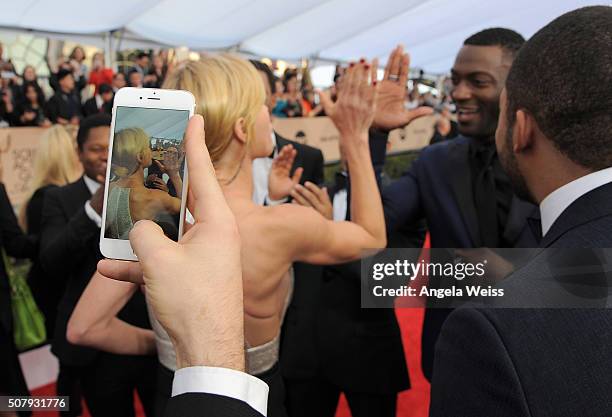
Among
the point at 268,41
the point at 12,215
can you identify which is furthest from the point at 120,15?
the point at 12,215

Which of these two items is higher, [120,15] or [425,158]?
[120,15]

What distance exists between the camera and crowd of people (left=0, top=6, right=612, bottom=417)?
0.75 metres

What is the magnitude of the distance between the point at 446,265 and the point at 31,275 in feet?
6.80

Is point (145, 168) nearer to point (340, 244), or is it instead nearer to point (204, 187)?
point (204, 187)

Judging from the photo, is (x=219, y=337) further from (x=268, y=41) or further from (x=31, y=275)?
(x=268, y=41)

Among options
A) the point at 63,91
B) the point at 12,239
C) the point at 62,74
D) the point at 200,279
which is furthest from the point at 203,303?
the point at 62,74

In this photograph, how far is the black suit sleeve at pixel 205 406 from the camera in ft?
2.36

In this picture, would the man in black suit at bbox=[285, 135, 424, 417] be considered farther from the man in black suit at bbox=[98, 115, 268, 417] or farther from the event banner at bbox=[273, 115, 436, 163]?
the event banner at bbox=[273, 115, 436, 163]

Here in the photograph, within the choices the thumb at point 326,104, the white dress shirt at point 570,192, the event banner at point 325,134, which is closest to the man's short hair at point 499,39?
the thumb at point 326,104

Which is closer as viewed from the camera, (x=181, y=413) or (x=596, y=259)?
(x=181, y=413)

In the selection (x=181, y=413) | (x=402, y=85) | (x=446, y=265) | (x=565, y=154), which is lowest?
(x=446, y=265)

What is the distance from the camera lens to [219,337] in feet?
2.39

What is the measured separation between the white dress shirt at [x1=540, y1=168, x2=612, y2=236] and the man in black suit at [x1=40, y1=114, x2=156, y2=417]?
155 cm

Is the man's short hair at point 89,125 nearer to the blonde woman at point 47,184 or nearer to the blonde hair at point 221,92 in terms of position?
the blonde woman at point 47,184
